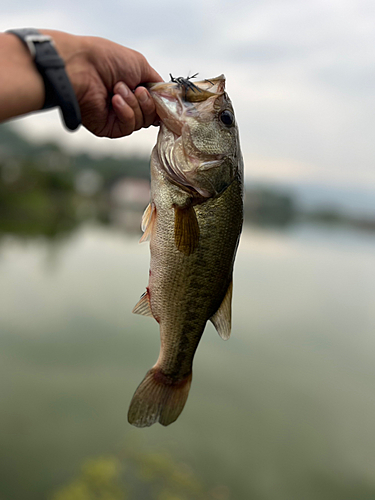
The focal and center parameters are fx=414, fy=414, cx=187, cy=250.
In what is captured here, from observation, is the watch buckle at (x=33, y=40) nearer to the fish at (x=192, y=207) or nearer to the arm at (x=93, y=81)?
the arm at (x=93, y=81)

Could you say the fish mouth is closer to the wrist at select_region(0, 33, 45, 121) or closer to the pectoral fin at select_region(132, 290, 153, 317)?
the wrist at select_region(0, 33, 45, 121)

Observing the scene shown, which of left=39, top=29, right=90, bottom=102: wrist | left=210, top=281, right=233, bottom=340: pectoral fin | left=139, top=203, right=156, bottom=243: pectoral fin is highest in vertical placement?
left=39, top=29, right=90, bottom=102: wrist

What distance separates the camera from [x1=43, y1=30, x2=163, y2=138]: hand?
171 cm

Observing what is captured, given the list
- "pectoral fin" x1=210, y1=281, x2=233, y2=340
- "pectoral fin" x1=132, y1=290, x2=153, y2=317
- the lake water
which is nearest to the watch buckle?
"pectoral fin" x1=132, y1=290, x2=153, y2=317

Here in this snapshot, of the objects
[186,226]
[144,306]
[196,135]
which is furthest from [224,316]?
[196,135]

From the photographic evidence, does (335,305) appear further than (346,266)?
No

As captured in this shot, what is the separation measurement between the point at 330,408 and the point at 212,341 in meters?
3.77

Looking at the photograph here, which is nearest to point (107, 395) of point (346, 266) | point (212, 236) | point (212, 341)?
point (212, 341)

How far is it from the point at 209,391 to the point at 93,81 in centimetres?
1010

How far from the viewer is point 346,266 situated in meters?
30.5

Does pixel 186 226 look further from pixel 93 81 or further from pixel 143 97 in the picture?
pixel 93 81

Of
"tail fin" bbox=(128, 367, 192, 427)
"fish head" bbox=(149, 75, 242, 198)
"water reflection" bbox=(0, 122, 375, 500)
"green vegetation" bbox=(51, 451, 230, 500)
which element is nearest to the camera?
"fish head" bbox=(149, 75, 242, 198)

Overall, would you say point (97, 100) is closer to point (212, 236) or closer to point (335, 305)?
point (212, 236)

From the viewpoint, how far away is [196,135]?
200 centimetres
